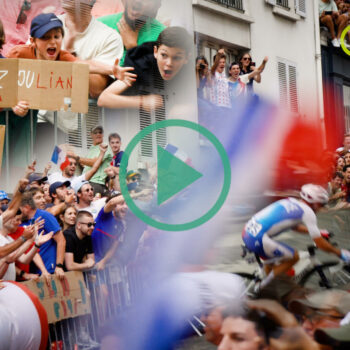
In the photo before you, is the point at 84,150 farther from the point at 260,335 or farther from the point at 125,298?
the point at 260,335

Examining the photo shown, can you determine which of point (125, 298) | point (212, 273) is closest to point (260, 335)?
point (212, 273)

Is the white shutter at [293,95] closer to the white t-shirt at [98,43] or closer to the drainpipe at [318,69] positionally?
the drainpipe at [318,69]

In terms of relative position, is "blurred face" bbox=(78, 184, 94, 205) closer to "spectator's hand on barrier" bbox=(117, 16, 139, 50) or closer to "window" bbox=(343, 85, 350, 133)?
"spectator's hand on barrier" bbox=(117, 16, 139, 50)

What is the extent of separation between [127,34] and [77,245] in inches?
52.2

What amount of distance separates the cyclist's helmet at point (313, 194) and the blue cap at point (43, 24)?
71.8 inches

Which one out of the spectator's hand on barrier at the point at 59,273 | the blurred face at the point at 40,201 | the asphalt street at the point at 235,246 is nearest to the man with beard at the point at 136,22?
the blurred face at the point at 40,201

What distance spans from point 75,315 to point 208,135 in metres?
1.29

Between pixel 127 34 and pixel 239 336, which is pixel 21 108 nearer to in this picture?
pixel 127 34

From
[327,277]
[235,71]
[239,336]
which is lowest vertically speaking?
[239,336]

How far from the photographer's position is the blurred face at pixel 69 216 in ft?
12.3

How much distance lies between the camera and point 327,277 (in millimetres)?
3391

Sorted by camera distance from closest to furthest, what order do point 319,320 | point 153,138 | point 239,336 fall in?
point 239,336
point 319,320
point 153,138

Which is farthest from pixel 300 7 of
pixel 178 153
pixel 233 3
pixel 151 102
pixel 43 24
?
pixel 43 24

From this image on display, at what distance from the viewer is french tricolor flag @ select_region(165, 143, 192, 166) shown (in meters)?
3.42
